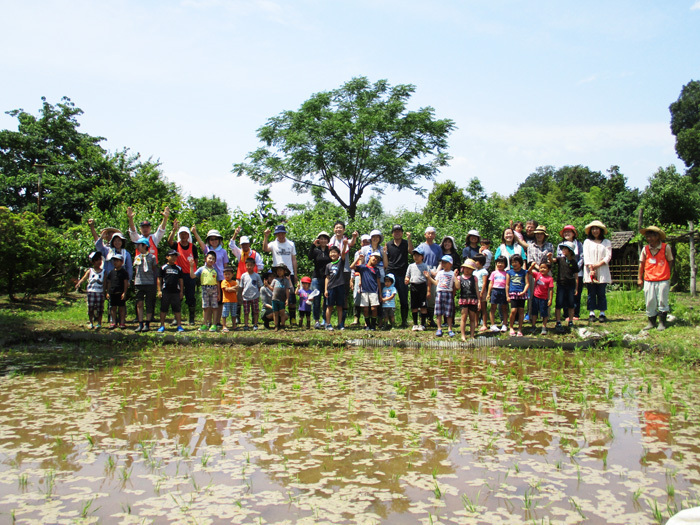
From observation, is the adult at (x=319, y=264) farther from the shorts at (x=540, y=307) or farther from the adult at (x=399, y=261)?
the shorts at (x=540, y=307)

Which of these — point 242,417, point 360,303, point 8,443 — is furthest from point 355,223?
point 8,443

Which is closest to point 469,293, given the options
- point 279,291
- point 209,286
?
point 279,291

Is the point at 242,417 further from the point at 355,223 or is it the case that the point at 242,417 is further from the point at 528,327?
Answer: the point at 355,223

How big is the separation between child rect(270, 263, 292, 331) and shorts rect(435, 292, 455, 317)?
2.70 meters

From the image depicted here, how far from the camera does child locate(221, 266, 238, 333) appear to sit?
9.80 metres

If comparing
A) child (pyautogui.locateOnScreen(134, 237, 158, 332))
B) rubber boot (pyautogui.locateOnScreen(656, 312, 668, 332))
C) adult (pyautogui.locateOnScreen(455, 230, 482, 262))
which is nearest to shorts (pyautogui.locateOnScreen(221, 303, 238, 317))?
child (pyautogui.locateOnScreen(134, 237, 158, 332))

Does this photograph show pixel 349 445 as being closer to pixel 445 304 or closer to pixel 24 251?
pixel 445 304

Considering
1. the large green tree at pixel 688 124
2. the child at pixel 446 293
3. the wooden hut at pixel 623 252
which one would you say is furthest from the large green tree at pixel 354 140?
the large green tree at pixel 688 124

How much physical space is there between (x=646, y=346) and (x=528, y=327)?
2109mm

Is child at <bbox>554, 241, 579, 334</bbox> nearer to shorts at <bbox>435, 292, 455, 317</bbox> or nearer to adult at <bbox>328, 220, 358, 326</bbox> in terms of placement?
shorts at <bbox>435, 292, 455, 317</bbox>

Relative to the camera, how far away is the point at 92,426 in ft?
14.5

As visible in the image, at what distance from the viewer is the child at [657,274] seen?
8430mm

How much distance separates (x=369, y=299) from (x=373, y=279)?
0.36m

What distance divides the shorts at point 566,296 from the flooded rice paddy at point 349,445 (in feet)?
9.13
